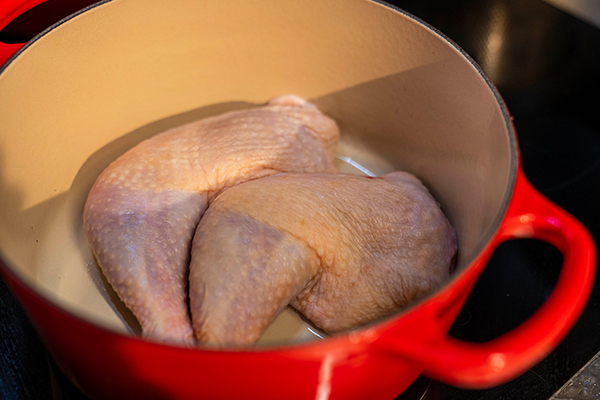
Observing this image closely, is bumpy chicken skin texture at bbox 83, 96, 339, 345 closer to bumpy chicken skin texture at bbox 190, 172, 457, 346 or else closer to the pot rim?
bumpy chicken skin texture at bbox 190, 172, 457, 346

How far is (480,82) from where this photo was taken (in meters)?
0.76

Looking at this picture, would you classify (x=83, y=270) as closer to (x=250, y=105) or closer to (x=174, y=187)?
(x=174, y=187)

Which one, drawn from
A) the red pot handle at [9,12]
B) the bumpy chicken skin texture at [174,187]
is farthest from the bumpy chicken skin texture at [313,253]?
the red pot handle at [9,12]

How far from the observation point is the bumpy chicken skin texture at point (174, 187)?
71 centimetres

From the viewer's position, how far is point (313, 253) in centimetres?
74

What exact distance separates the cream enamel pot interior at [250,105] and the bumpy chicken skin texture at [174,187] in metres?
0.08

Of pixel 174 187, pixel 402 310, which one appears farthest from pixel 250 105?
pixel 402 310

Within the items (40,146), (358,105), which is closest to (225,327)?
(40,146)

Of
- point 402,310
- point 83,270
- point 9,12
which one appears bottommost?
point 83,270

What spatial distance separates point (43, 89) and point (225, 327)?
0.51m

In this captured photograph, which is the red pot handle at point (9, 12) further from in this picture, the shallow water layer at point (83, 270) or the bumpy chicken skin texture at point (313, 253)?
the bumpy chicken skin texture at point (313, 253)

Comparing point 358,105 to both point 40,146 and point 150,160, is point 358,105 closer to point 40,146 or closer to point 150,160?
point 150,160

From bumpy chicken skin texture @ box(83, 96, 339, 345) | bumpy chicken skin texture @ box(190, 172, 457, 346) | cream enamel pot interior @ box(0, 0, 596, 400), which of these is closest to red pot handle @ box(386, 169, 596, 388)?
Result: cream enamel pot interior @ box(0, 0, 596, 400)

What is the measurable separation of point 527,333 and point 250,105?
30.2 inches
